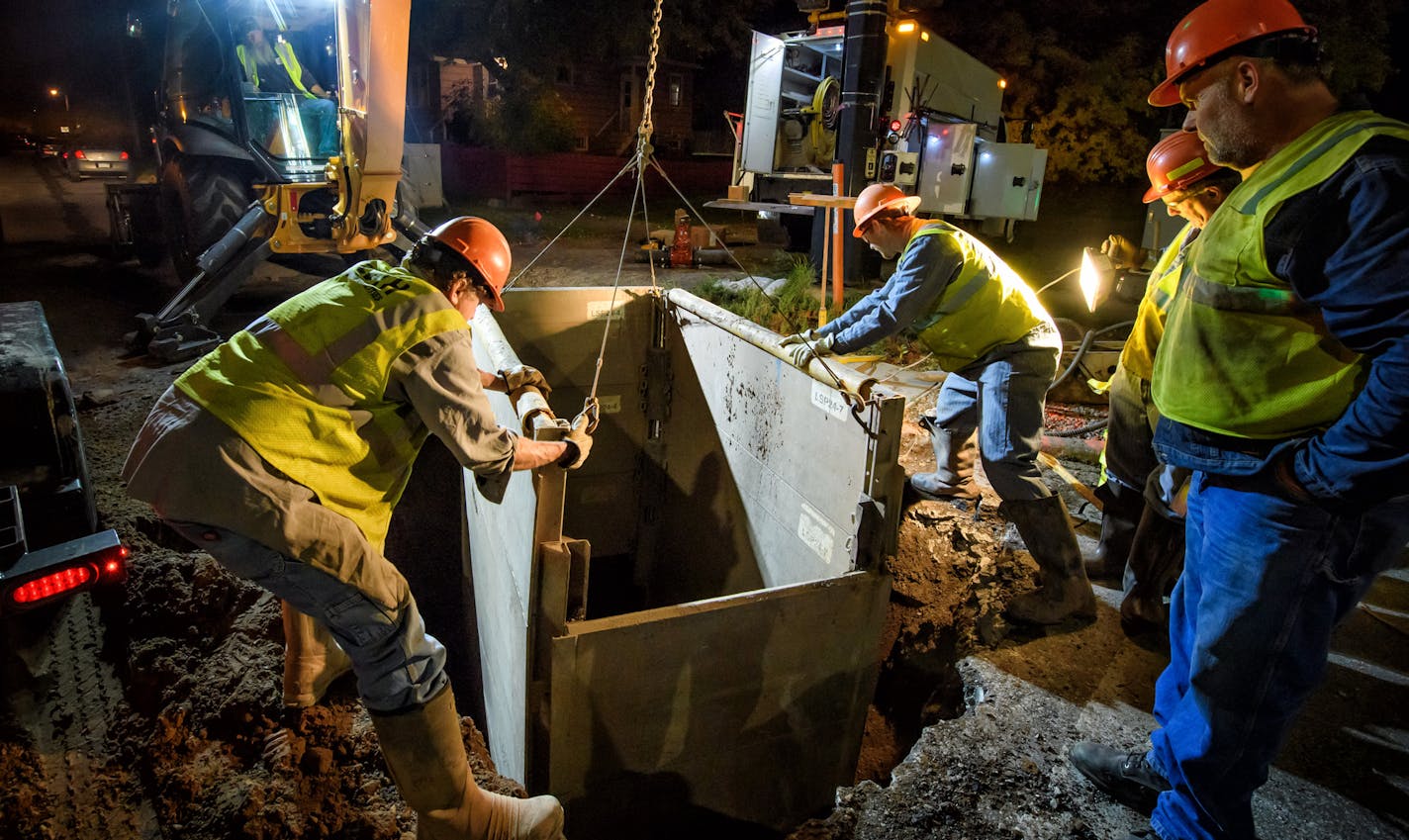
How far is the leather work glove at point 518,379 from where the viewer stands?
3016 mm

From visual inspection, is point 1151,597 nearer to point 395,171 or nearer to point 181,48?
point 395,171

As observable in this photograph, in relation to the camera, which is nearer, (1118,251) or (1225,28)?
(1225,28)

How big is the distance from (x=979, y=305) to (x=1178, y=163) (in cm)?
94

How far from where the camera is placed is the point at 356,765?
8.89ft

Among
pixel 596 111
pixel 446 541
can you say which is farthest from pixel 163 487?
pixel 596 111

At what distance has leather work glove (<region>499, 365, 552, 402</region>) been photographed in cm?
302

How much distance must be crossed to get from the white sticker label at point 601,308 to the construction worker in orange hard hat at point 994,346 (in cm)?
174

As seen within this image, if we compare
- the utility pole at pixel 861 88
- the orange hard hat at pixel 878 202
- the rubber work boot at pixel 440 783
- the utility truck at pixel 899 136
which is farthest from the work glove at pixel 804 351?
the utility truck at pixel 899 136

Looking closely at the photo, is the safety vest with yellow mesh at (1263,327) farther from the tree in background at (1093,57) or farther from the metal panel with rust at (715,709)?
the tree in background at (1093,57)

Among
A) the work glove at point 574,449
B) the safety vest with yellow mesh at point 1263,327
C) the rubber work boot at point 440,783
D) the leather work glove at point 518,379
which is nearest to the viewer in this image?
the safety vest with yellow mesh at point 1263,327

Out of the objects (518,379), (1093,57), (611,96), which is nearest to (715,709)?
(518,379)

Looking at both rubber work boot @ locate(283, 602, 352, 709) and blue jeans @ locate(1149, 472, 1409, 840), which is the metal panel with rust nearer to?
rubber work boot @ locate(283, 602, 352, 709)

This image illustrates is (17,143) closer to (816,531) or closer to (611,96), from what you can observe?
(611,96)

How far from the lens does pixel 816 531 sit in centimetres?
356
